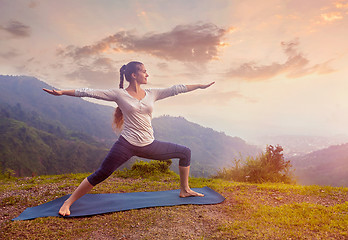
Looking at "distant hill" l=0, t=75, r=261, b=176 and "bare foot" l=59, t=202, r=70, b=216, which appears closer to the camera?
"bare foot" l=59, t=202, r=70, b=216

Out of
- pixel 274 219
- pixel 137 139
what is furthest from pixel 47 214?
pixel 274 219

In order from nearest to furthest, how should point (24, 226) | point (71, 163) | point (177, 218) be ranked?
point (24, 226) → point (177, 218) → point (71, 163)

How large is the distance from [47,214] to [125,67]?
9.11 ft

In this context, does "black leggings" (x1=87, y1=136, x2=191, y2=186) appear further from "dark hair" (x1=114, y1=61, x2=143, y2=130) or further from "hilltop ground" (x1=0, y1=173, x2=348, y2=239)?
"hilltop ground" (x1=0, y1=173, x2=348, y2=239)

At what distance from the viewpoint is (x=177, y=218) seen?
3.90 meters

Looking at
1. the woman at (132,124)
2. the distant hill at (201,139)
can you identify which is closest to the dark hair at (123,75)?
the woman at (132,124)

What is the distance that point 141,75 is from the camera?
456 centimetres

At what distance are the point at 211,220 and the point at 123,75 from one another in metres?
2.88

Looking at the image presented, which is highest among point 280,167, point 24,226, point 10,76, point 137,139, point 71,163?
point 10,76

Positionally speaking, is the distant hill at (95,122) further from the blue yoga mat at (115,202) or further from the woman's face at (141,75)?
the woman's face at (141,75)

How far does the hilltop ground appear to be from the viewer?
3311mm

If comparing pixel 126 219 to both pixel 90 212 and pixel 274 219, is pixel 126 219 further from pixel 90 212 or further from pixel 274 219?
pixel 274 219

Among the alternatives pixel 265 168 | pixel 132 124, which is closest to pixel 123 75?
pixel 132 124

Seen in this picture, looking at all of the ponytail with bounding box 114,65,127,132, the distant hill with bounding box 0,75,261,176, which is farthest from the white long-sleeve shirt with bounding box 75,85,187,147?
the distant hill with bounding box 0,75,261,176
